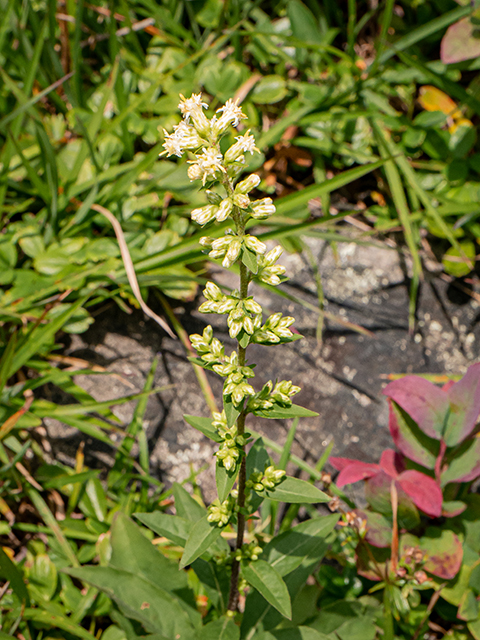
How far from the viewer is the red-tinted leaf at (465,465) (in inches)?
84.5

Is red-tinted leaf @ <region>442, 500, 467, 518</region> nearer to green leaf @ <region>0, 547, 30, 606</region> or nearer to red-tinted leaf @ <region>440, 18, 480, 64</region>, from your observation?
green leaf @ <region>0, 547, 30, 606</region>

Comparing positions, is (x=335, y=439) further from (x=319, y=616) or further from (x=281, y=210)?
(x=281, y=210)

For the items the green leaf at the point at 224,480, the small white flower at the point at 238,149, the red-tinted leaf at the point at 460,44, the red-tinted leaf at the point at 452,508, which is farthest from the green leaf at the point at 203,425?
the red-tinted leaf at the point at 460,44

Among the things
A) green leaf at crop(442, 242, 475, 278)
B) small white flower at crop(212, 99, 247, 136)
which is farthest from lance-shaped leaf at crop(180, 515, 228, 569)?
green leaf at crop(442, 242, 475, 278)

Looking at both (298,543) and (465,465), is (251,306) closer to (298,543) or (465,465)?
(298,543)

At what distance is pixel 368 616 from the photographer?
2096 mm

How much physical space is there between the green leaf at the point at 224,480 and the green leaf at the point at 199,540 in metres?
0.19

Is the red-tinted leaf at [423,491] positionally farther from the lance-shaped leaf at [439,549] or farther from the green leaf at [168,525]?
the green leaf at [168,525]

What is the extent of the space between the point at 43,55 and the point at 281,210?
6.14ft

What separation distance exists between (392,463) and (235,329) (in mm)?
1353

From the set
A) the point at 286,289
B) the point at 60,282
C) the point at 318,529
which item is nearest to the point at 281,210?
the point at 286,289

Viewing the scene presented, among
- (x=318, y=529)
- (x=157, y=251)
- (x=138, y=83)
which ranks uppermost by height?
(x=138, y=83)

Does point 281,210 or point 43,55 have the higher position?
point 43,55

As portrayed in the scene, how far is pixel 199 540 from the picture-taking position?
1.49 metres
